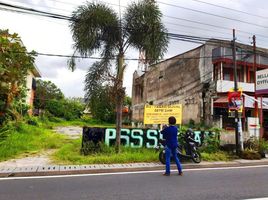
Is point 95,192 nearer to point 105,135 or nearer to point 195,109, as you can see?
point 105,135

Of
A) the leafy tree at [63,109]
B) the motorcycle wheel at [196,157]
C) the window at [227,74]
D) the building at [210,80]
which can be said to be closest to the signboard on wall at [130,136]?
the motorcycle wheel at [196,157]

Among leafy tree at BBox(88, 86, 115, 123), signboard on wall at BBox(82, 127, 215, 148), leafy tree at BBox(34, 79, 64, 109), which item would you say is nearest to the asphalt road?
signboard on wall at BBox(82, 127, 215, 148)

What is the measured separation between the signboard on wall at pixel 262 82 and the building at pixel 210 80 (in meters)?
4.92

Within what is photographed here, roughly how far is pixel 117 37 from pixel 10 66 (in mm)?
6128

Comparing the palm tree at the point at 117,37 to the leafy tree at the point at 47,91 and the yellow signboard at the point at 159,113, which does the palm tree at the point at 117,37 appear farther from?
the leafy tree at the point at 47,91

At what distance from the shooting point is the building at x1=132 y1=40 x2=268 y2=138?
985 inches

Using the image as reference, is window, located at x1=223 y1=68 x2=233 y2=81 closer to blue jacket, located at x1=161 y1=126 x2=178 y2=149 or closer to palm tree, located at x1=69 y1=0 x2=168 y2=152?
palm tree, located at x1=69 y1=0 x2=168 y2=152

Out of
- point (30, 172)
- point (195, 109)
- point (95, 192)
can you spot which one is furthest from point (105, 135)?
point (195, 109)

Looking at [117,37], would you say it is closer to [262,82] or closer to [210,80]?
[262,82]

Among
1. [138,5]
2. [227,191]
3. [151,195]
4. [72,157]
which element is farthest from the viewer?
[138,5]

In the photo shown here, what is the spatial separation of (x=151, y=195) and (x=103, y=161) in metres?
4.40

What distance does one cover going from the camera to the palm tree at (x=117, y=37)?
12.2 metres

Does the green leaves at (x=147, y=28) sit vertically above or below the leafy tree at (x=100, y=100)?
above

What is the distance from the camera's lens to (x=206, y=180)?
8.32 metres
